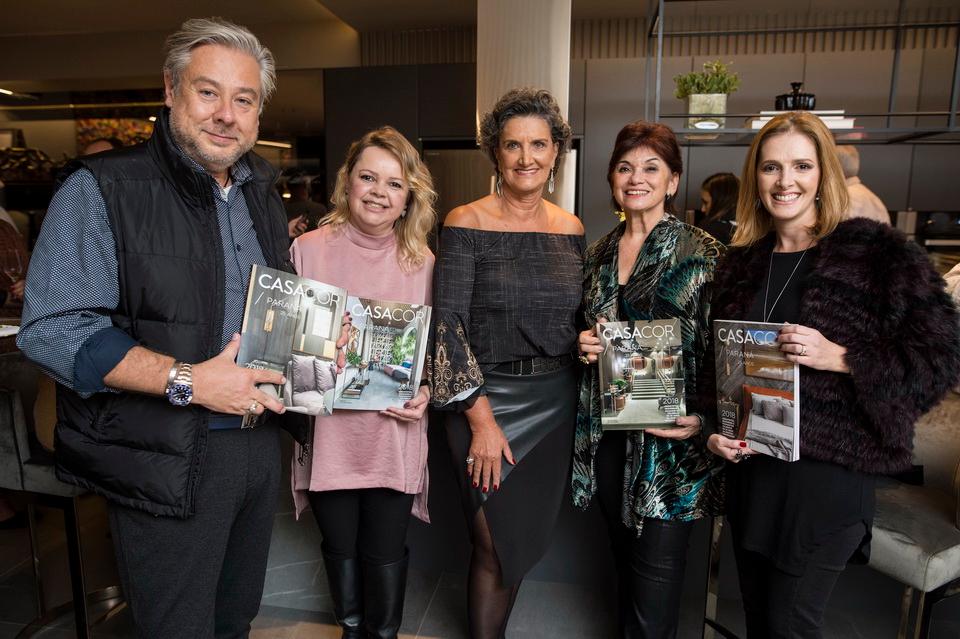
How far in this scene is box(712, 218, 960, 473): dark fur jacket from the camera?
4.32ft

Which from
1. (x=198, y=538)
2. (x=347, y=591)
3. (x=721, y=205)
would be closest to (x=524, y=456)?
(x=347, y=591)

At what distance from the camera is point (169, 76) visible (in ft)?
4.31

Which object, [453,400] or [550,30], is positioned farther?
[550,30]

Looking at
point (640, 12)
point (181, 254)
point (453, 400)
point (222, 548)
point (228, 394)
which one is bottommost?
point (222, 548)

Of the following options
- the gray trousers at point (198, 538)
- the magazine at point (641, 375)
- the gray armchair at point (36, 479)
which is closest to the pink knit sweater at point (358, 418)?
the gray trousers at point (198, 538)

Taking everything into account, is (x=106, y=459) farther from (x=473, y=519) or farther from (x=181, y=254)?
(x=473, y=519)

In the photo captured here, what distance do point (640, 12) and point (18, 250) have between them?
257 inches

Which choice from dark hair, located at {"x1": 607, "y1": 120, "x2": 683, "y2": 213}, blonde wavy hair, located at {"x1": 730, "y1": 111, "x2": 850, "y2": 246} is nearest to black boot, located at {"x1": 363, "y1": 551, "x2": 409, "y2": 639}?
dark hair, located at {"x1": 607, "y1": 120, "x2": 683, "y2": 213}

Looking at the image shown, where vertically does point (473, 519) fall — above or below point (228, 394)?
below

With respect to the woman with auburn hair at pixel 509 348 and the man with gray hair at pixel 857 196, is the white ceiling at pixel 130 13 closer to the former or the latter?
the man with gray hair at pixel 857 196

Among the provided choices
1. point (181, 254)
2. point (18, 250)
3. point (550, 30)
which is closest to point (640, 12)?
point (550, 30)

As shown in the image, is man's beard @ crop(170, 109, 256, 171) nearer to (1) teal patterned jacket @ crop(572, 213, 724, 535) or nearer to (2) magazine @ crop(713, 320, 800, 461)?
(1) teal patterned jacket @ crop(572, 213, 724, 535)

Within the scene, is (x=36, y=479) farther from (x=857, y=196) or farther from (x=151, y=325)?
(x=857, y=196)

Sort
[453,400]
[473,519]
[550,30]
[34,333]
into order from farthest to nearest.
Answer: [550,30], [473,519], [453,400], [34,333]
